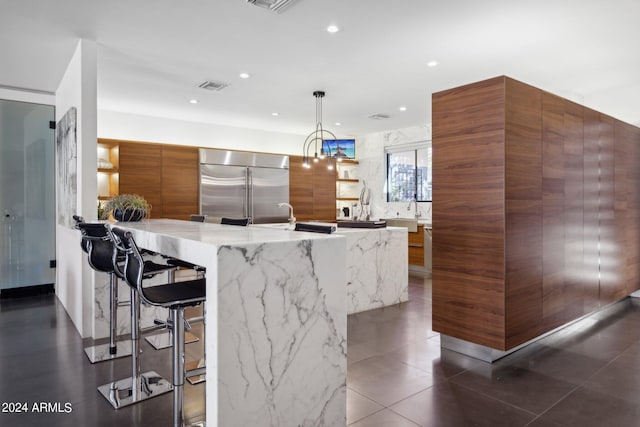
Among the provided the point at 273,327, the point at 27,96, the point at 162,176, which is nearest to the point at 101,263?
the point at 273,327

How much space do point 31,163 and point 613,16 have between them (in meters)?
6.79

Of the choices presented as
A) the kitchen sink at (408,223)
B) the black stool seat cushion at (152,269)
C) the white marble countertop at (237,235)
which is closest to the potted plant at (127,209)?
the black stool seat cushion at (152,269)

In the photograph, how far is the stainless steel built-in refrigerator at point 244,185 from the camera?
6.83m

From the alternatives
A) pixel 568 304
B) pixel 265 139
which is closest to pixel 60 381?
pixel 568 304

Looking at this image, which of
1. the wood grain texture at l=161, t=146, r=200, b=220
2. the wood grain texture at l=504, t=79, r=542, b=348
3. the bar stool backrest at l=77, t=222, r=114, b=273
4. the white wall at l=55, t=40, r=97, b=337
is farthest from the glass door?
the wood grain texture at l=504, t=79, r=542, b=348

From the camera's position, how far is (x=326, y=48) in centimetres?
388

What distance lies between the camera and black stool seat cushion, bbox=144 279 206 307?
1.92 metres

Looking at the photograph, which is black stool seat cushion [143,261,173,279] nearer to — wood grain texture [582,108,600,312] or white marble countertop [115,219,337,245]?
white marble countertop [115,219,337,245]

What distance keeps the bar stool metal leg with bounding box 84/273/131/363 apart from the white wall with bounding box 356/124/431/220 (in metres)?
5.79

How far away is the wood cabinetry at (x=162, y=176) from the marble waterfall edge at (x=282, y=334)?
4.98 metres

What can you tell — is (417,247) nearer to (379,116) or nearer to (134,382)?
(379,116)

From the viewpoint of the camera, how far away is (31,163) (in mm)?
5453

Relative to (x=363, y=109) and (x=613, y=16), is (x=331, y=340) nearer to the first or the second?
(x=613, y=16)

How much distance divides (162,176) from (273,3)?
4.13 meters
